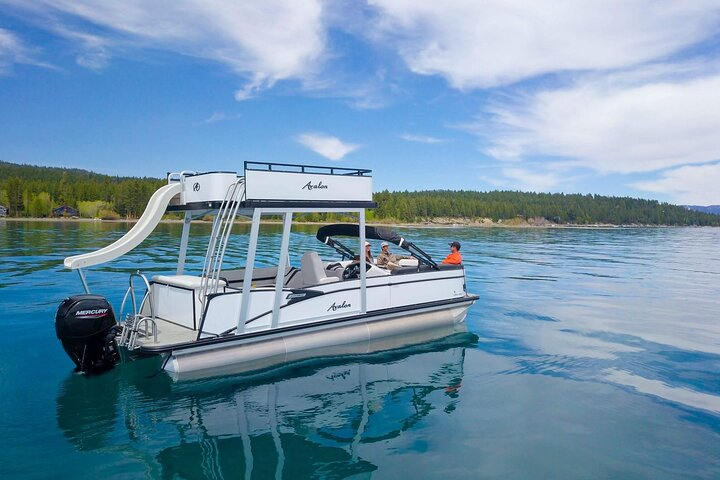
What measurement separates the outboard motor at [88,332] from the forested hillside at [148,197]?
104 meters

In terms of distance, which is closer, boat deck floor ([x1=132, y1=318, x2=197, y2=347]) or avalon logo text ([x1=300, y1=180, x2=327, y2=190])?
boat deck floor ([x1=132, y1=318, x2=197, y2=347])

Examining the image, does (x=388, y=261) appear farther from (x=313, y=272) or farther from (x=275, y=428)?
(x=275, y=428)

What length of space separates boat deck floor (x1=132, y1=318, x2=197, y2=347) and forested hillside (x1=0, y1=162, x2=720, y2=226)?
10339 cm

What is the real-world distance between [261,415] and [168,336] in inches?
92.7

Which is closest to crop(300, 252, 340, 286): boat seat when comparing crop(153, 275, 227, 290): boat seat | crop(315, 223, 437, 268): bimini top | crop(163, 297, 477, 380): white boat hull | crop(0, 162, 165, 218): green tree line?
crop(163, 297, 477, 380): white boat hull

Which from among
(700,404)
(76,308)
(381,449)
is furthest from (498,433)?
(76,308)

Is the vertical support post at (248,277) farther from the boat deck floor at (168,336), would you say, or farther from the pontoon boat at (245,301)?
the boat deck floor at (168,336)

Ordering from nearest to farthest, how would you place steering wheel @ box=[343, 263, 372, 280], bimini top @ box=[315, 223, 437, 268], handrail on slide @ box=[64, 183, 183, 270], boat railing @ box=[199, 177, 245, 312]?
handrail on slide @ box=[64, 183, 183, 270] < boat railing @ box=[199, 177, 245, 312] < steering wheel @ box=[343, 263, 372, 280] < bimini top @ box=[315, 223, 437, 268]

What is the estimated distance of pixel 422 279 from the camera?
11906 millimetres

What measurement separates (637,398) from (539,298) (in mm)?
10127

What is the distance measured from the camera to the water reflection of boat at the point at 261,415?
20.3 ft

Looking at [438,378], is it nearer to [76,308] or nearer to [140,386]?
[140,386]

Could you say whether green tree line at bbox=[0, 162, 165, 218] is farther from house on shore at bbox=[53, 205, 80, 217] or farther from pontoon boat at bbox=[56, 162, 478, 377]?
pontoon boat at bbox=[56, 162, 478, 377]

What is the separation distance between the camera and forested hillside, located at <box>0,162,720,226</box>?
113062 mm
